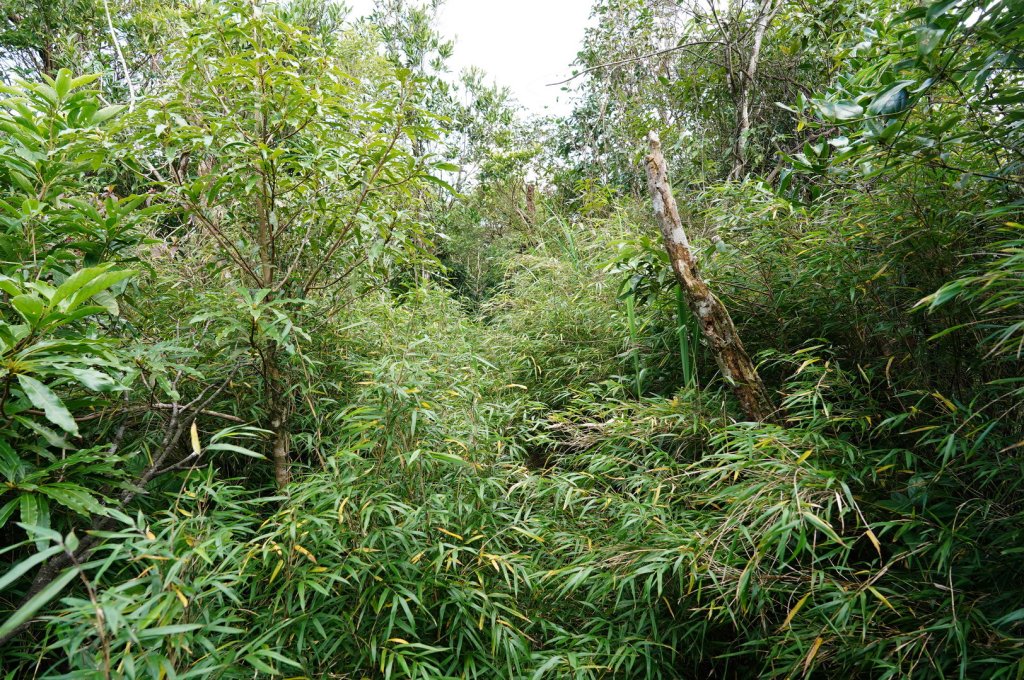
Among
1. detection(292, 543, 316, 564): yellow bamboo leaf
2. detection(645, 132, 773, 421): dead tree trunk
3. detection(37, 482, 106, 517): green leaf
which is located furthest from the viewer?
detection(645, 132, 773, 421): dead tree trunk

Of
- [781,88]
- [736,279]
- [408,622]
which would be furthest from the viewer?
[781,88]

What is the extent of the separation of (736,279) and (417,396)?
130cm

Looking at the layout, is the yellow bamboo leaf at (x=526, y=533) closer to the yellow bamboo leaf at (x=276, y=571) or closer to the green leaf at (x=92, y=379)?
the yellow bamboo leaf at (x=276, y=571)

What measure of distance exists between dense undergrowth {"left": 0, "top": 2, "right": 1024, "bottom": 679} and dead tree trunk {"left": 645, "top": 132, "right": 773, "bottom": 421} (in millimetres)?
80

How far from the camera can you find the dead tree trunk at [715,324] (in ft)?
5.97

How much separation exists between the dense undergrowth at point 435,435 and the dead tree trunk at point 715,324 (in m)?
0.08

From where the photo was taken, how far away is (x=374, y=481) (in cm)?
155

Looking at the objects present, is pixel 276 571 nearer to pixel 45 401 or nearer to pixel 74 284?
pixel 45 401

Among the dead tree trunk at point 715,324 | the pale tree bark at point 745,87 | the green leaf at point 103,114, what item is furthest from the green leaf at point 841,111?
the pale tree bark at point 745,87

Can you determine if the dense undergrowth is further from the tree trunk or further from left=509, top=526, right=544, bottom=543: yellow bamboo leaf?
the tree trunk

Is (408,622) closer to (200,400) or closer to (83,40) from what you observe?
(200,400)

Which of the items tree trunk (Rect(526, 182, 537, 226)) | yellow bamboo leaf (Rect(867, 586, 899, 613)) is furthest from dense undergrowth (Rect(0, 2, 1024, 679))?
Result: tree trunk (Rect(526, 182, 537, 226))

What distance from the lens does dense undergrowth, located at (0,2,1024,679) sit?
3.90 feet

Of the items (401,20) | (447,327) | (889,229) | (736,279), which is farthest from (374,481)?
(401,20)
